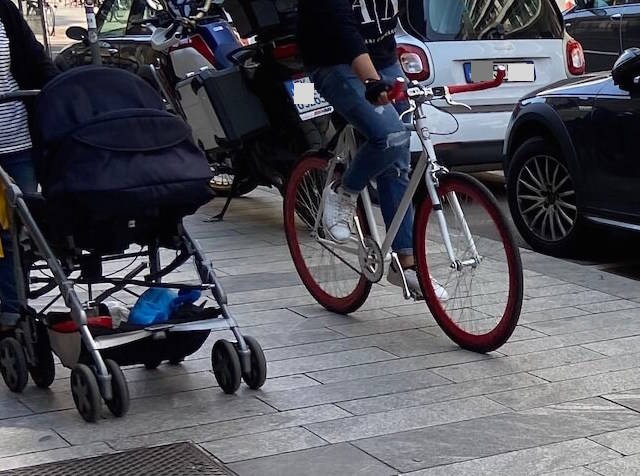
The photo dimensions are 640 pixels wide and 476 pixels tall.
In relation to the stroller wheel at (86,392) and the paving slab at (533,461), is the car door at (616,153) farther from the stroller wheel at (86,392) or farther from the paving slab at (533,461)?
the stroller wheel at (86,392)

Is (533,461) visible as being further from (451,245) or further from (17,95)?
(17,95)

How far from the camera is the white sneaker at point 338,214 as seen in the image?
6102mm

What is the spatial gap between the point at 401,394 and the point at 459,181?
1.00 m

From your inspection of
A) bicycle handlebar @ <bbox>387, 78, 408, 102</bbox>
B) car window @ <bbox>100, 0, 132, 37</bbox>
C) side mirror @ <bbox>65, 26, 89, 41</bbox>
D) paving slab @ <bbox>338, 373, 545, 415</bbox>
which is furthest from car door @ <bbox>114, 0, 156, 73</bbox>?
paving slab @ <bbox>338, 373, 545, 415</bbox>

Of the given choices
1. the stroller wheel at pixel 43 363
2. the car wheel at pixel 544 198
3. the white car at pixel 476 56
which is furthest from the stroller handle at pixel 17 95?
the white car at pixel 476 56

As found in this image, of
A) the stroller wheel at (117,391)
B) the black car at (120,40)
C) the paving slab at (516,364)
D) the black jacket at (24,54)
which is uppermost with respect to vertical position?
the black jacket at (24,54)

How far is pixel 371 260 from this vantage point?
236 inches

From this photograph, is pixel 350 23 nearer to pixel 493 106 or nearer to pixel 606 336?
pixel 606 336

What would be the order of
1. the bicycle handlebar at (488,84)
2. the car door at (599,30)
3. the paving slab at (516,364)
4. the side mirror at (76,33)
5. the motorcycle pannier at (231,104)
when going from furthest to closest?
1. the car door at (599,30)
2. the side mirror at (76,33)
3. the motorcycle pannier at (231,104)
4. the bicycle handlebar at (488,84)
5. the paving slab at (516,364)

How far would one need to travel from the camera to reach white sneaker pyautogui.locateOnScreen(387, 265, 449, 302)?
18.6 feet

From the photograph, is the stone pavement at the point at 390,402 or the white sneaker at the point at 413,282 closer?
the stone pavement at the point at 390,402

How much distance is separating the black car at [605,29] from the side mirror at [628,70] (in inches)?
244

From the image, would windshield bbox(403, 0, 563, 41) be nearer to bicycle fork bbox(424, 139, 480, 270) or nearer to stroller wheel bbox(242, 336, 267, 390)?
bicycle fork bbox(424, 139, 480, 270)

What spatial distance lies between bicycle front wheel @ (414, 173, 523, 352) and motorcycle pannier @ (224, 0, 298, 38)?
2.92 metres
